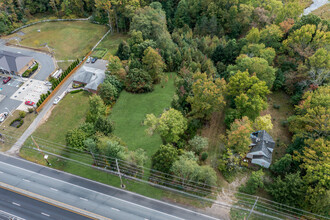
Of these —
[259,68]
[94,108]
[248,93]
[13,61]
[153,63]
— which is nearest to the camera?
[248,93]

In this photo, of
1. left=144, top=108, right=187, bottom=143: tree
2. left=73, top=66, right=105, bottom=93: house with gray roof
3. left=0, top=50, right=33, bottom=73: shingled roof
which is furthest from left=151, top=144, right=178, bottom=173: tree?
left=0, top=50, right=33, bottom=73: shingled roof

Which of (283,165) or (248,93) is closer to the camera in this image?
(283,165)

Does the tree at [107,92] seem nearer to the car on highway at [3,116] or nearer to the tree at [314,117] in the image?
the car on highway at [3,116]

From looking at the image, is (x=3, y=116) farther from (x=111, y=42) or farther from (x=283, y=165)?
(x=283, y=165)

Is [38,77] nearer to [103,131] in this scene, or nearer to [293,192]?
[103,131]

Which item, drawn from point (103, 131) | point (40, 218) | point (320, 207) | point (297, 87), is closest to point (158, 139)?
point (103, 131)

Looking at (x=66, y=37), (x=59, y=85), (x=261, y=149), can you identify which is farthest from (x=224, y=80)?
(x=66, y=37)

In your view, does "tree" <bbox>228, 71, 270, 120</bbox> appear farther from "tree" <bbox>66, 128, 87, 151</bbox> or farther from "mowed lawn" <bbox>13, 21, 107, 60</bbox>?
"mowed lawn" <bbox>13, 21, 107, 60</bbox>
